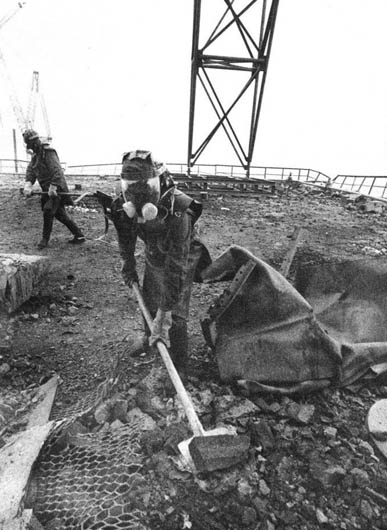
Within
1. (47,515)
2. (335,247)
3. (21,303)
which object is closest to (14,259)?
(21,303)

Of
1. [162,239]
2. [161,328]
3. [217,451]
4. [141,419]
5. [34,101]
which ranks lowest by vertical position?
[141,419]

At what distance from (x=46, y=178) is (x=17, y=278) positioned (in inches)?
95.7

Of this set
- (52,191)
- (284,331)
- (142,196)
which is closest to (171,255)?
(142,196)

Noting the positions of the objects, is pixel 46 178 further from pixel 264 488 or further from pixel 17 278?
pixel 264 488

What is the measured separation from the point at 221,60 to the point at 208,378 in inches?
325

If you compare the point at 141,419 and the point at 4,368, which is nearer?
the point at 141,419

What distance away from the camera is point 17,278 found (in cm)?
359

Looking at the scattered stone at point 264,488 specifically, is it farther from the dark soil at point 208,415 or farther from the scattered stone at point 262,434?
the scattered stone at point 262,434

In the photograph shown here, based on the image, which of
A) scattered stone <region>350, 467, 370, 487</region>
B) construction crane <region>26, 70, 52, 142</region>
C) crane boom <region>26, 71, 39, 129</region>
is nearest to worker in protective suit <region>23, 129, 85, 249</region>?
scattered stone <region>350, 467, 370, 487</region>

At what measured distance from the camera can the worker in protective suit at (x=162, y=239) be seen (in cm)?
229

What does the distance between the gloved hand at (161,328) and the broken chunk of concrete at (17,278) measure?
5.84ft

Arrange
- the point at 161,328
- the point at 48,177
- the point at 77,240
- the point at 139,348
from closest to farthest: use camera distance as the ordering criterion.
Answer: the point at 161,328 → the point at 139,348 → the point at 48,177 → the point at 77,240

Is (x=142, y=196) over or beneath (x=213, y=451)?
over

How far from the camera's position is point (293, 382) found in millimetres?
2473
